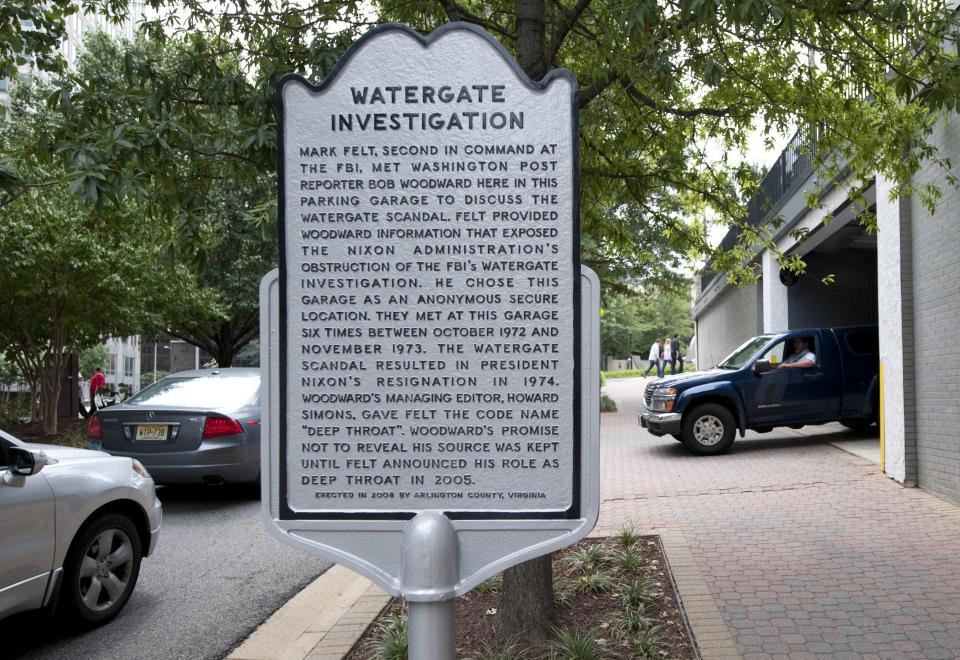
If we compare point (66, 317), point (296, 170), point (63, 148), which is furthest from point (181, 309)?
point (296, 170)

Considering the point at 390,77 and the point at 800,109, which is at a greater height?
the point at 800,109

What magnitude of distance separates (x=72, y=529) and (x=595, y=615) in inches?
126

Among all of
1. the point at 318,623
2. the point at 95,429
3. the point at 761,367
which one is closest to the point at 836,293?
the point at 761,367

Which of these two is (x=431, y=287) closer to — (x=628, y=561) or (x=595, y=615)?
(x=595, y=615)

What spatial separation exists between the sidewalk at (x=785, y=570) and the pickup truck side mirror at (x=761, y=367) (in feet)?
6.60

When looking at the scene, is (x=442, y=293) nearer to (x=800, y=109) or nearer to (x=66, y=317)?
(x=800, y=109)

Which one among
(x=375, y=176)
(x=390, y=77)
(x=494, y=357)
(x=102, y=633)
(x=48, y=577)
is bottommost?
(x=102, y=633)

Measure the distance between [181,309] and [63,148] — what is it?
55.9 feet

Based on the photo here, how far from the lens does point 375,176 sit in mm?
2744

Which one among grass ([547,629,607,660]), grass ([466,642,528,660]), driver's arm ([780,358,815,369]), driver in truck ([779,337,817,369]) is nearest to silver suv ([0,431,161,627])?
grass ([466,642,528,660])

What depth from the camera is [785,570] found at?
619 centimetres

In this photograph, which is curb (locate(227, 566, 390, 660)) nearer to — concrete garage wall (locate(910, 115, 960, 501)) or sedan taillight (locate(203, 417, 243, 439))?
sedan taillight (locate(203, 417, 243, 439))

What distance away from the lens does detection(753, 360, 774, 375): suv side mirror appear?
12930 mm

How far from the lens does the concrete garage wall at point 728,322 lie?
20255 millimetres
